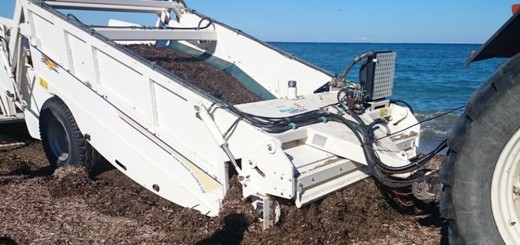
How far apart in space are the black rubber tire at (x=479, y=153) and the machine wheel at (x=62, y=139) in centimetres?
344

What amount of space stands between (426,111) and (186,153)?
1209 cm

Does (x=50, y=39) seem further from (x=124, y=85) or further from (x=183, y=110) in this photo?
(x=183, y=110)

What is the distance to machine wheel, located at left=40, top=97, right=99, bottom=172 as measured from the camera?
4.41m

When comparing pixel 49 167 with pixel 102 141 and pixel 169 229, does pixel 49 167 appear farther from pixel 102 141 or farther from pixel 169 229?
pixel 169 229

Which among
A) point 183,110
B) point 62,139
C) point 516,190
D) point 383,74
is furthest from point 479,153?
point 62,139

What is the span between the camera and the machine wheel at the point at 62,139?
4410 mm

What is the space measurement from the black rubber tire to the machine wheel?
11.3 ft

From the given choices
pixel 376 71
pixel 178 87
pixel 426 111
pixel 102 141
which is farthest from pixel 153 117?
pixel 426 111

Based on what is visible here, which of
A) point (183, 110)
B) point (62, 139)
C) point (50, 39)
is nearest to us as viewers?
point (183, 110)

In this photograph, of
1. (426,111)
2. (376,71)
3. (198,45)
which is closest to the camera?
(376,71)

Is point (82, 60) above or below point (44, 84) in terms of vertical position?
above

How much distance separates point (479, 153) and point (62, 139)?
13.6 ft

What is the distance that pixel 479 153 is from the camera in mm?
2029

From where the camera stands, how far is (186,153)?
3.50 meters
